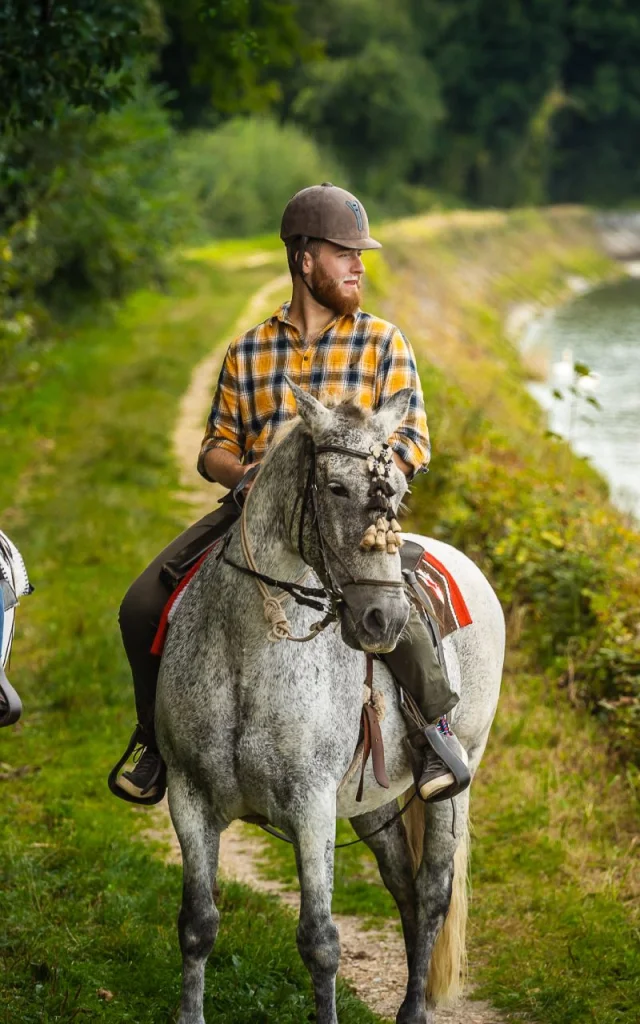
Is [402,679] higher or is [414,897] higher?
[402,679]

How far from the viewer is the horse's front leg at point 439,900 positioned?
5223mm

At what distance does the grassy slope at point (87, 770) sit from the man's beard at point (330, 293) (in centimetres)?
284

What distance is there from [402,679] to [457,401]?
11662 millimetres

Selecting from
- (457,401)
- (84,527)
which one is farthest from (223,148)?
(84,527)

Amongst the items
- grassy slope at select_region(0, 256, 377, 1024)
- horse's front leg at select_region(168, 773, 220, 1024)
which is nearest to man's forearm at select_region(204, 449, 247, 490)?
horse's front leg at select_region(168, 773, 220, 1024)

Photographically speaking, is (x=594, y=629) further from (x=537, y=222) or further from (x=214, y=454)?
(x=537, y=222)

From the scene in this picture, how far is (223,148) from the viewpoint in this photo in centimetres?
4803

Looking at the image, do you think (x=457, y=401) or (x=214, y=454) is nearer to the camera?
(x=214, y=454)

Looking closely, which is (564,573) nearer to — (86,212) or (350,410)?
(350,410)

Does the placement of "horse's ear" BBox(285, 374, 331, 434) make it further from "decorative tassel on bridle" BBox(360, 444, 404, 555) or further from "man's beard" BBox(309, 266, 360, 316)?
"man's beard" BBox(309, 266, 360, 316)

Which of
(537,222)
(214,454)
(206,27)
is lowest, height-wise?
(537,222)

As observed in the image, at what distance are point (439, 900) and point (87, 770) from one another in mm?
3106

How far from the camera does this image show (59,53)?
28.3ft

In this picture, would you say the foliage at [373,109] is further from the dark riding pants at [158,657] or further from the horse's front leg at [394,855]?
the dark riding pants at [158,657]
